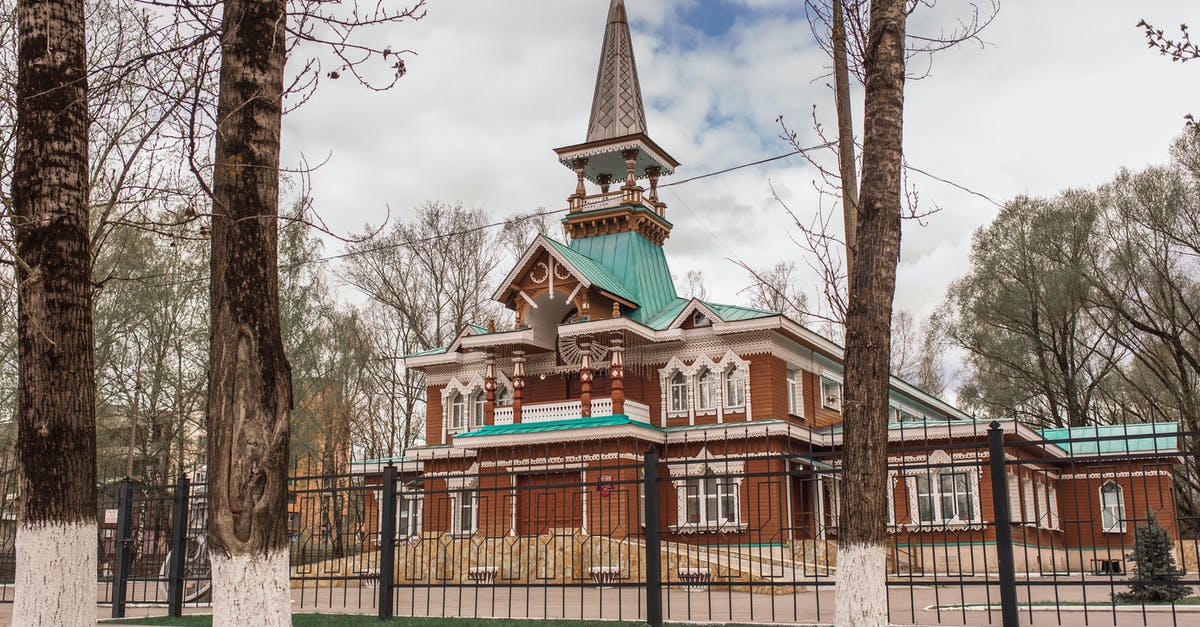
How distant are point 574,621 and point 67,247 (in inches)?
250

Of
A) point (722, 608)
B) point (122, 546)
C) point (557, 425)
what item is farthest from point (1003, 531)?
point (557, 425)

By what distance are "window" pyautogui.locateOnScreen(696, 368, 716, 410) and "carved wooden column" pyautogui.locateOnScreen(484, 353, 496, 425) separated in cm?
654

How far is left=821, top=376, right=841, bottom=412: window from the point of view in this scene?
1246 inches

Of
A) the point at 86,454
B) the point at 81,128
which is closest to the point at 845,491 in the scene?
the point at 86,454

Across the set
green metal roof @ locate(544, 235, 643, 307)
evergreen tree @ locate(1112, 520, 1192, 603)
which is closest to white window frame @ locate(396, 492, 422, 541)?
green metal roof @ locate(544, 235, 643, 307)

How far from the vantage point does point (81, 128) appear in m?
6.87

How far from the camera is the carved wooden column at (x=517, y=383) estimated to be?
3006cm

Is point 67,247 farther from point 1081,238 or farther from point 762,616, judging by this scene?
point 1081,238

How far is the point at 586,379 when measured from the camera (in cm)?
2917

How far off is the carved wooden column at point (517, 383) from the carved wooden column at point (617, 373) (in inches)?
114

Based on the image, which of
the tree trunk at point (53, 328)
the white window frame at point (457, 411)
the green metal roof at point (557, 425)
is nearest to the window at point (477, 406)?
the white window frame at point (457, 411)

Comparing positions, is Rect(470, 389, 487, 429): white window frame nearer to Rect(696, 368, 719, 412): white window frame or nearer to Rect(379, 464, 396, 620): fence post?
Rect(696, 368, 719, 412): white window frame

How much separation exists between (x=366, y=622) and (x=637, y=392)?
2009 cm

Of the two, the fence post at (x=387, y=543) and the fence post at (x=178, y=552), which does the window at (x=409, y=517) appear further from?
the fence post at (x=178, y=552)
